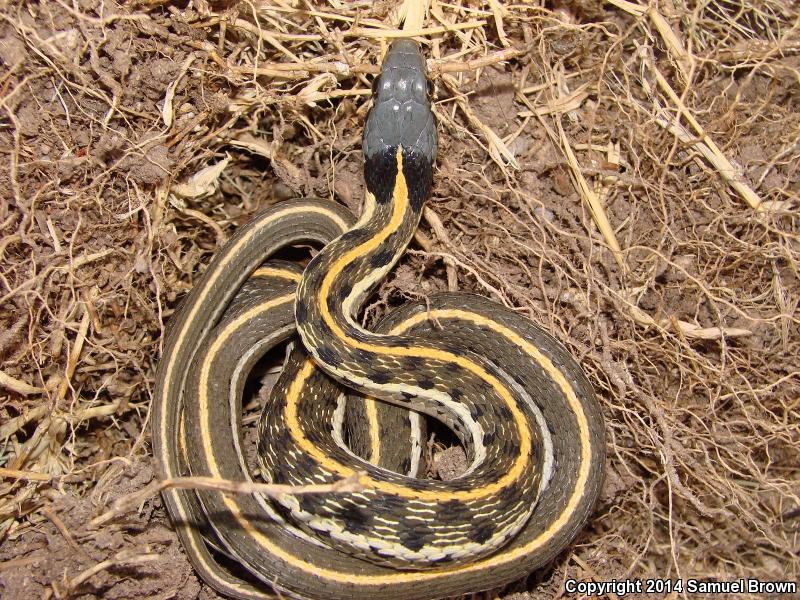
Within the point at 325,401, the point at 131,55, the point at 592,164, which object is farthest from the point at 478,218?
the point at 131,55

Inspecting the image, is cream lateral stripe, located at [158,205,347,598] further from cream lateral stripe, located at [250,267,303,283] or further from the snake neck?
the snake neck

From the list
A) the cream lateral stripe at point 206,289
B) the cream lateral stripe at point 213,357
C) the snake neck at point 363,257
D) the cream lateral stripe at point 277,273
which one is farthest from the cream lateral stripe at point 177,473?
the snake neck at point 363,257

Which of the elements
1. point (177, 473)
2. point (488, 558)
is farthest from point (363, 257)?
point (488, 558)

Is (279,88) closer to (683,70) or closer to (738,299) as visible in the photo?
(683,70)

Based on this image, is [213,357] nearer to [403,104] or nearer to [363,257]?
[363,257]

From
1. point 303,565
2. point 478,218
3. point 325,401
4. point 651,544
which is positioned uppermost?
point 478,218

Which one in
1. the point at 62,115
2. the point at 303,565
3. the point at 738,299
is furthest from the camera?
the point at 738,299
